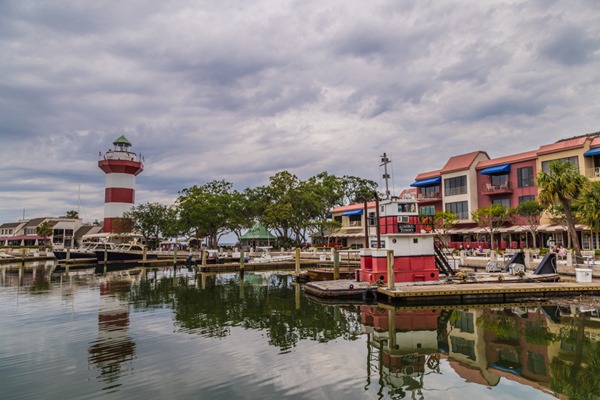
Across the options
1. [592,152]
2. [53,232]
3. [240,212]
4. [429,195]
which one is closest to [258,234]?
[240,212]

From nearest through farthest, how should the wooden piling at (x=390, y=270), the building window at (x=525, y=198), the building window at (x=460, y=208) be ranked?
1. the wooden piling at (x=390, y=270)
2. the building window at (x=525, y=198)
3. the building window at (x=460, y=208)

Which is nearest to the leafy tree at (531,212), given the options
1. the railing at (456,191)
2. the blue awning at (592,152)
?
the blue awning at (592,152)

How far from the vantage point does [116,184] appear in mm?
70750

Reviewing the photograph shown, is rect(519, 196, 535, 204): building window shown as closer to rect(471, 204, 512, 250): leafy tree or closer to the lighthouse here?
rect(471, 204, 512, 250): leafy tree

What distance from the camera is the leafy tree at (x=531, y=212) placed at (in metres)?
38.8

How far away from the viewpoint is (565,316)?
19.6 meters

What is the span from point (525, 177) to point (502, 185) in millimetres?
2425

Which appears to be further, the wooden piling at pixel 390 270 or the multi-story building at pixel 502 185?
the multi-story building at pixel 502 185

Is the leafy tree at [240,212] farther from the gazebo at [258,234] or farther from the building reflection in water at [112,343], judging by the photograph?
the building reflection in water at [112,343]

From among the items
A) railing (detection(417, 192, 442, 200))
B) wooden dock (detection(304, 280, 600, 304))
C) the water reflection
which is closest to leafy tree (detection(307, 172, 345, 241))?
railing (detection(417, 192, 442, 200))

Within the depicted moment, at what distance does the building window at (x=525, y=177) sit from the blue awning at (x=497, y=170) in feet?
4.13

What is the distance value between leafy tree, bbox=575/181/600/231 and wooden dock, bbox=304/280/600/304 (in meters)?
7.83

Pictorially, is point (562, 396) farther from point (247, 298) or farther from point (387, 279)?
point (247, 298)

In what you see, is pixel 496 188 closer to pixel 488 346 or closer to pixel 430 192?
pixel 430 192
